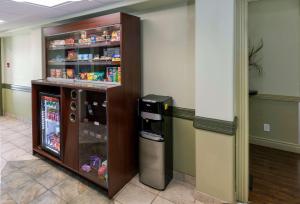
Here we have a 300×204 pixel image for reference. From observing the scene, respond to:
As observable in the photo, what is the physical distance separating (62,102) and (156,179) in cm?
164

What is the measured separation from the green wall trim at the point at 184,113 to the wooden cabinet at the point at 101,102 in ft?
1.79

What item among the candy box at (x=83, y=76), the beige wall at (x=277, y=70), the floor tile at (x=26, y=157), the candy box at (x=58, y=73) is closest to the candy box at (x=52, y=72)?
the candy box at (x=58, y=73)

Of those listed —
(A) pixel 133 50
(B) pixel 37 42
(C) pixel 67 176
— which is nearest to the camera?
(A) pixel 133 50

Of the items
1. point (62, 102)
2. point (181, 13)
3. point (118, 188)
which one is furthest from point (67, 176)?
point (181, 13)

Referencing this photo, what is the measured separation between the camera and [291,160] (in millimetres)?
3170

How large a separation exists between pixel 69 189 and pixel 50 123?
1.26 m

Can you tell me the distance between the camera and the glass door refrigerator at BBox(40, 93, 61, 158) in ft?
9.99

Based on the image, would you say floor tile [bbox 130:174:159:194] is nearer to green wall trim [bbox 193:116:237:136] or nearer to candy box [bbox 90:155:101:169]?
candy box [bbox 90:155:101:169]

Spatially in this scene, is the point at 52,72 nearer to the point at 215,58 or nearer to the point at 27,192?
the point at 27,192

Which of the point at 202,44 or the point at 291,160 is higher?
the point at 202,44

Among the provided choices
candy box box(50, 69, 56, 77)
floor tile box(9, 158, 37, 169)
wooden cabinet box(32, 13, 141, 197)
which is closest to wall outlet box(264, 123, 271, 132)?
wooden cabinet box(32, 13, 141, 197)

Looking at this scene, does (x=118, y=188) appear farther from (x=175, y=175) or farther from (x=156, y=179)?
(x=175, y=175)

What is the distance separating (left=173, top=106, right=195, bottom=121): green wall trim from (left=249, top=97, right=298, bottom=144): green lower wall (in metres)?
1.95

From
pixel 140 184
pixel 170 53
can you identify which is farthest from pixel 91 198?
pixel 170 53
